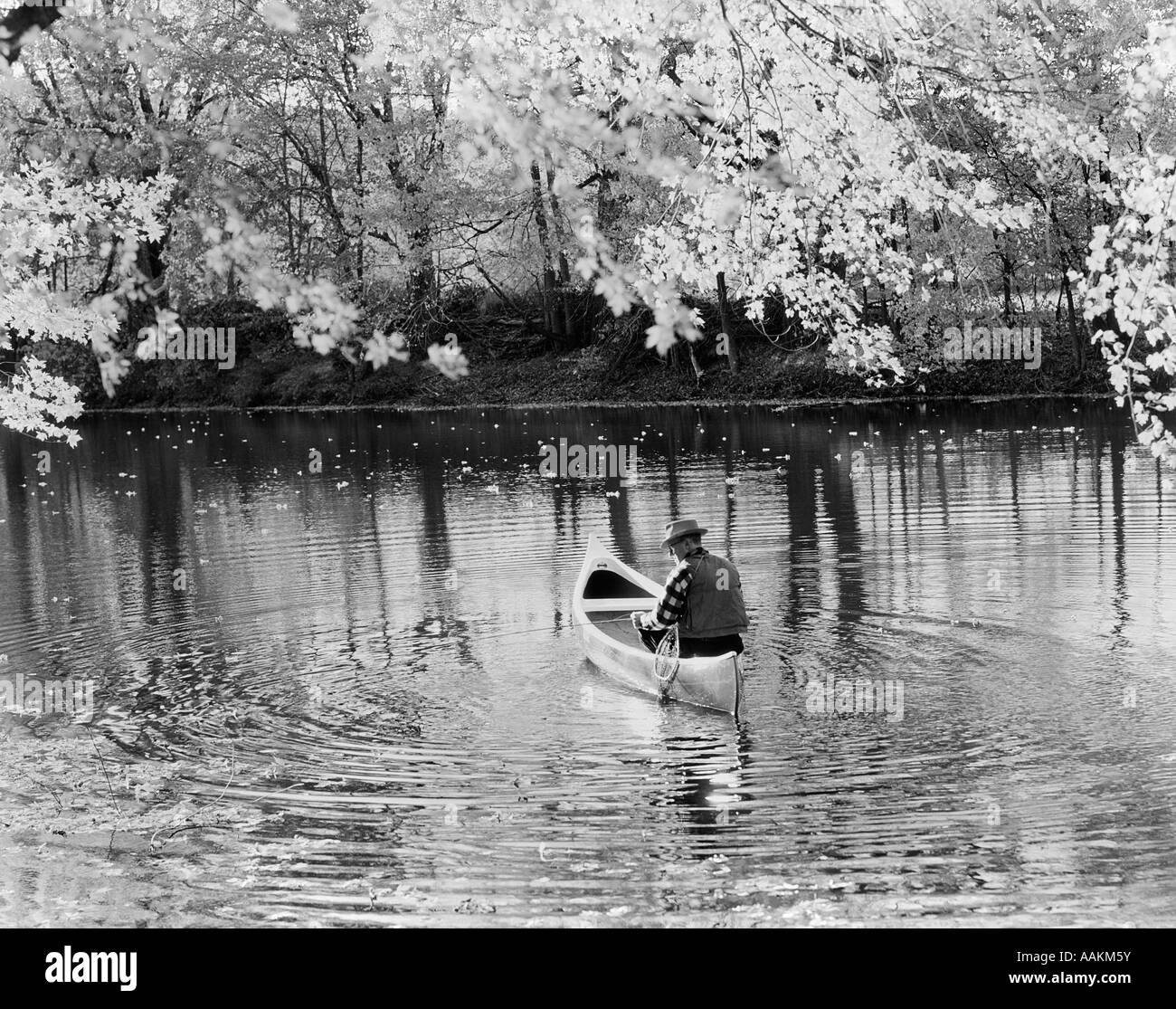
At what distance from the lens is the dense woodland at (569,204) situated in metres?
8.21

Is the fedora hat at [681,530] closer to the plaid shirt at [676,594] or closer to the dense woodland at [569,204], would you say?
the plaid shirt at [676,594]

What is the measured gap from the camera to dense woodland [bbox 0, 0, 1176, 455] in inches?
323

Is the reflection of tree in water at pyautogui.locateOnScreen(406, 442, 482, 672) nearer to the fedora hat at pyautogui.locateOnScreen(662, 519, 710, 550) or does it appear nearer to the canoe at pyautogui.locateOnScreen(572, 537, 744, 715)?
the canoe at pyautogui.locateOnScreen(572, 537, 744, 715)

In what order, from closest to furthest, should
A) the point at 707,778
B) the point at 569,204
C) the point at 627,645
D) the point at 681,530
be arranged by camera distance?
the point at 569,204, the point at 707,778, the point at 681,530, the point at 627,645

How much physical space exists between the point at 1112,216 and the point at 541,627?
32971 mm

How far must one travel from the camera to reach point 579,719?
12.3m

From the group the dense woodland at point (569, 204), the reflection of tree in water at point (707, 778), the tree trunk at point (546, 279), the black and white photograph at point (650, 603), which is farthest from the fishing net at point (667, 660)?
the tree trunk at point (546, 279)

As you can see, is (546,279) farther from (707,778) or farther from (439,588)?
(707,778)

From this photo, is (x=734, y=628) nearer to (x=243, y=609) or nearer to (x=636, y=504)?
(x=243, y=609)

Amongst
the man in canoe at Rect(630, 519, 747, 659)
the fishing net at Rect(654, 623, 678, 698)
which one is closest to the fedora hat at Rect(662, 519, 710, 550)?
the man in canoe at Rect(630, 519, 747, 659)

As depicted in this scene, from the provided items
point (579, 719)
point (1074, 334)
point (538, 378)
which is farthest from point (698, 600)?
point (538, 378)

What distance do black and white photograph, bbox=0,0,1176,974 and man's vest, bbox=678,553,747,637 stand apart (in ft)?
0.11

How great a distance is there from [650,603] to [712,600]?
3.34 metres

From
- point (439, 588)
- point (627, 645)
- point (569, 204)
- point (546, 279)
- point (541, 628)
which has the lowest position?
point (541, 628)
